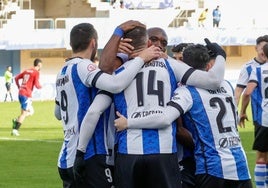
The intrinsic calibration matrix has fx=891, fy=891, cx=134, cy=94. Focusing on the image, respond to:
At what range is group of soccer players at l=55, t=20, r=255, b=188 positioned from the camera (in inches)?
289

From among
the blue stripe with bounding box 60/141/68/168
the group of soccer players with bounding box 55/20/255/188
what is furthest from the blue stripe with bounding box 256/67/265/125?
the blue stripe with bounding box 60/141/68/168

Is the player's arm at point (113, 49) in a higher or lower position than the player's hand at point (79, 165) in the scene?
higher

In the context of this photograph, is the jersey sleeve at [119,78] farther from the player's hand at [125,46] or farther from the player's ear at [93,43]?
the player's ear at [93,43]

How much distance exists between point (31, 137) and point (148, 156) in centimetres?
1684

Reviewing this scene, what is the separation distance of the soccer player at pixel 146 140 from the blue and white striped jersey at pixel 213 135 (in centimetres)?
34

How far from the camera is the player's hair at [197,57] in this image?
7715 millimetres

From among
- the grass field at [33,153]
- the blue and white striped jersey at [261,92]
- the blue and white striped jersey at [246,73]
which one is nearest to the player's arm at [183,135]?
the blue and white striped jersey at [261,92]

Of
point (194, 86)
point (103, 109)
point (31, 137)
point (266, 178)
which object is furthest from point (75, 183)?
point (31, 137)

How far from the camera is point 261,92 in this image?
43.1 feet

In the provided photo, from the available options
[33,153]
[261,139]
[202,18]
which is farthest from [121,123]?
[202,18]

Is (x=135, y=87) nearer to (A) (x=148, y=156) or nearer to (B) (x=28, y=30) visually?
(A) (x=148, y=156)

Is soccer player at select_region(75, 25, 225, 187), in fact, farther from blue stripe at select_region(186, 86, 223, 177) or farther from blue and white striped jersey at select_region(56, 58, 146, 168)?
blue stripe at select_region(186, 86, 223, 177)

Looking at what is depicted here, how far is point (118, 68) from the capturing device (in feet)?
24.6

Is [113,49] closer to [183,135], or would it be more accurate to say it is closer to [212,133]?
[183,135]
